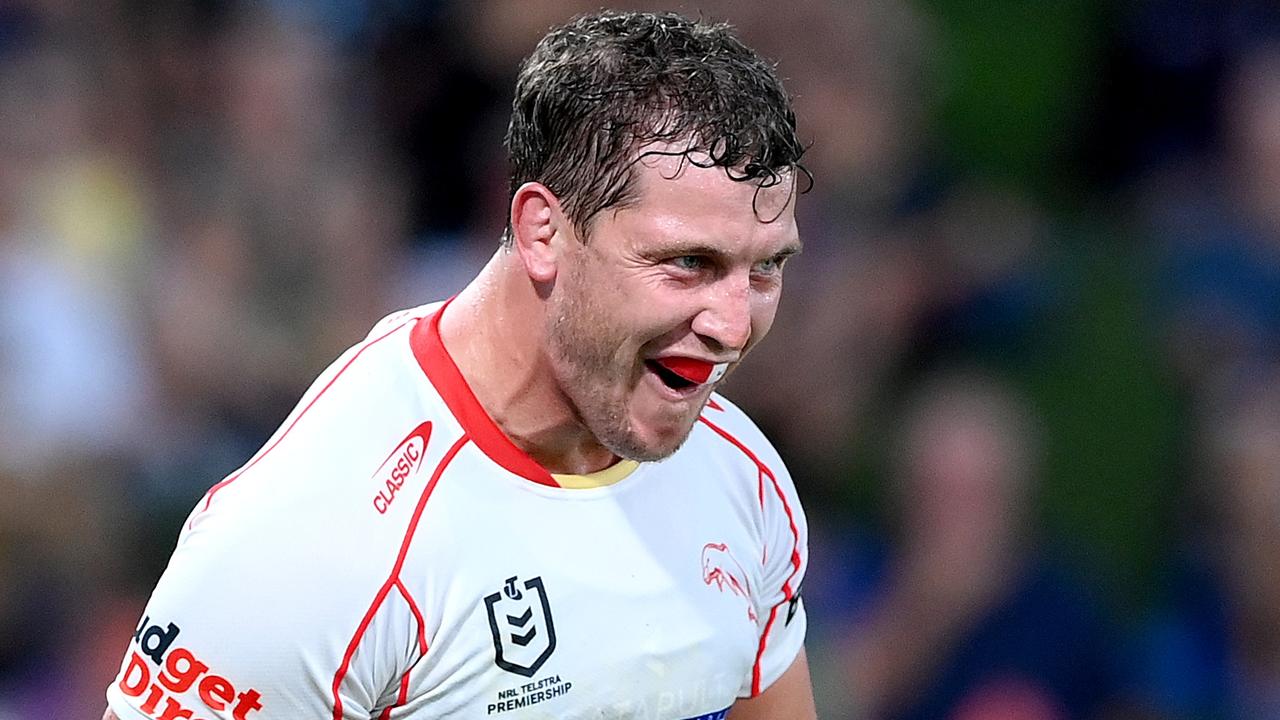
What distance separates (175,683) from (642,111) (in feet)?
3.36

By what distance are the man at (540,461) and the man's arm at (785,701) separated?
0.95 feet

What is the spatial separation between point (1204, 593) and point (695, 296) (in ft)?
13.2

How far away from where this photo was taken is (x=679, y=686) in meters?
2.81

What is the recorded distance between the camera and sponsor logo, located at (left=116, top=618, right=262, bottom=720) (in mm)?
2500

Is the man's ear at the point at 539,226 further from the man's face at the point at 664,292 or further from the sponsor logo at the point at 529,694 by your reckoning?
the sponsor logo at the point at 529,694

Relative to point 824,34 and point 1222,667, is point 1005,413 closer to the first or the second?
point 1222,667

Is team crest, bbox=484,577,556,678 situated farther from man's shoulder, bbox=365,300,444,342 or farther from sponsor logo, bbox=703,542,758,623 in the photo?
man's shoulder, bbox=365,300,444,342

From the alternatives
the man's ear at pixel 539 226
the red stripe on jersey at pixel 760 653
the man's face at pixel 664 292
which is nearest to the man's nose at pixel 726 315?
the man's face at pixel 664 292

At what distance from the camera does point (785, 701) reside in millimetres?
3207

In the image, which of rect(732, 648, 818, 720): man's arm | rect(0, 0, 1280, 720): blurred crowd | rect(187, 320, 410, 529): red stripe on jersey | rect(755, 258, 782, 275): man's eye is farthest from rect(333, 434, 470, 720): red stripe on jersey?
rect(0, 0, 1280, 720): blurred crowd

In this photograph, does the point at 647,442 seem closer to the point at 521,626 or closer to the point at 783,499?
the point at 521,626

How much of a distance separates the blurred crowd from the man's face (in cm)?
284

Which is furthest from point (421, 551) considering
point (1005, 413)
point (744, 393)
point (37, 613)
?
point (1005, 413)

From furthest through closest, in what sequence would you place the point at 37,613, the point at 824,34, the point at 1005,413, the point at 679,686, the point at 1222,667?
the point at 824,34, the point at 1005,413, the point at 1222,667, the point at 37,613, the point at 679,686
